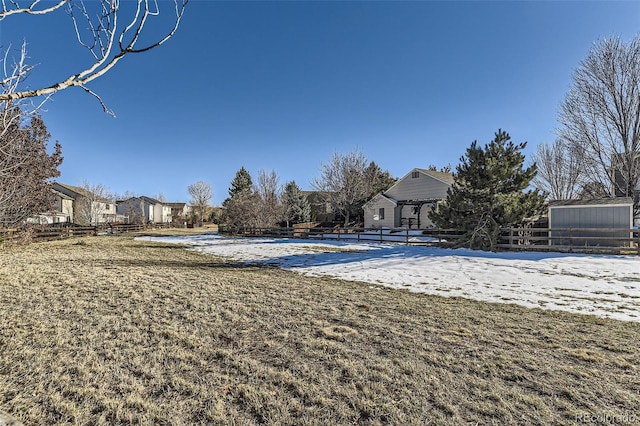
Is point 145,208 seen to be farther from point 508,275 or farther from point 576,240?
point 576,240

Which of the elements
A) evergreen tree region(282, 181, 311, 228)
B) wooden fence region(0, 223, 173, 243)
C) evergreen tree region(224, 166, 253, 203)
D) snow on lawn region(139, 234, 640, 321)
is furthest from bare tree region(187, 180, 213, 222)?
snow on lawn region(139, 234, 640, 321)

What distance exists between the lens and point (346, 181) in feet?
91.3

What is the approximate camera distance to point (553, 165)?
87.1 feet

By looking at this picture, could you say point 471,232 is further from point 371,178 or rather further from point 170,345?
point 371,178

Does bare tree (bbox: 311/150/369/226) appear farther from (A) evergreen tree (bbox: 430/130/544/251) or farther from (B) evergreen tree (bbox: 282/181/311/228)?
(A) evergreen tree (bbox: 430/130/544/251)

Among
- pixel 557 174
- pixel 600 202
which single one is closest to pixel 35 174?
pixel 600 202

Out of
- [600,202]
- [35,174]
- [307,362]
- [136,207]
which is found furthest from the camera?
[136,207]

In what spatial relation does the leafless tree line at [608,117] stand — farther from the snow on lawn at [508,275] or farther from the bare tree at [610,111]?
the snow on lawn at [508,275]

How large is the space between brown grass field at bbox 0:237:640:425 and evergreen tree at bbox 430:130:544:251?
9336mm

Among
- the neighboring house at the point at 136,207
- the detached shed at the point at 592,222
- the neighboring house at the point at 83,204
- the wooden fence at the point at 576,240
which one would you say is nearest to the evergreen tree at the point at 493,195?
the wooden fence at the point at 576,240

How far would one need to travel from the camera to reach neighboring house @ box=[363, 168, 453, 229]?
25406mm

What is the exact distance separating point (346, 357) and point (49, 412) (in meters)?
2.60

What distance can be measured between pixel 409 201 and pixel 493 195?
13.2 meters

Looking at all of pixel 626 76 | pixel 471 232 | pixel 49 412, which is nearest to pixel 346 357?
pixel 49 412
